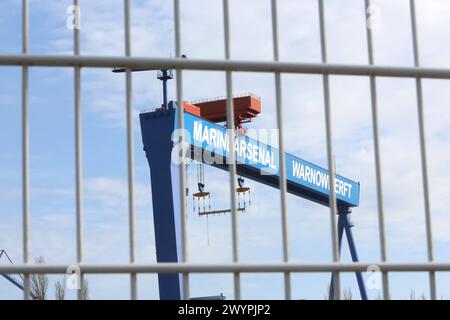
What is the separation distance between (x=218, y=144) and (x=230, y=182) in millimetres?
13577

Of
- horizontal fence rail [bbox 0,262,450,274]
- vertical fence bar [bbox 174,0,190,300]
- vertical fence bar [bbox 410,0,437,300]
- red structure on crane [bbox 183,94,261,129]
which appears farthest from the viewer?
red structure on crane [bbox 183,94,261,129]

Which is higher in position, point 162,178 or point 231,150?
point 162,178

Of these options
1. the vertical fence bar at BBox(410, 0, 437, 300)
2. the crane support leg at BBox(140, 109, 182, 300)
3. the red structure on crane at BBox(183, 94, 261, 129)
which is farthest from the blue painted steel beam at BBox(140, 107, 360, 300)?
the vertical fence bar at BBox(410, 0, 437, 300)

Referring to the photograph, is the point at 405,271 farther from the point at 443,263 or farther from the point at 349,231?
the point at 349,231

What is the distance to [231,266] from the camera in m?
3.13

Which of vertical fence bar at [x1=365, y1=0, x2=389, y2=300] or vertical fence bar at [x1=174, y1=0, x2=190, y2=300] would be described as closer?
vertical fence bar at [x1=174, y1=0, x2=190, y2=300]

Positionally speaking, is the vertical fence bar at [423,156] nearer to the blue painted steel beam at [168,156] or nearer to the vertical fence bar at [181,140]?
the vertical fence bar at [181,140]

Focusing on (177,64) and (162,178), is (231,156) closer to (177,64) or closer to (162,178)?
(177,64)

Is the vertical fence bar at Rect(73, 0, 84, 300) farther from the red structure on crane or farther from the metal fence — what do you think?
the red structure on crane

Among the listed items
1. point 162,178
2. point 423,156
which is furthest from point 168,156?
point 423,156

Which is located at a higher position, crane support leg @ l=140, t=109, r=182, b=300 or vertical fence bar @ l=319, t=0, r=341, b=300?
crane support leg @ l=140, t=109, r=182, b=300

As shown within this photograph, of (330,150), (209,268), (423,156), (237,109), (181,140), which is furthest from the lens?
(237,109)
